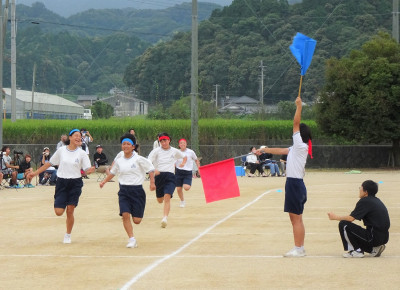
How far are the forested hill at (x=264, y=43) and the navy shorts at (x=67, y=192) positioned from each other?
62457 millimetres

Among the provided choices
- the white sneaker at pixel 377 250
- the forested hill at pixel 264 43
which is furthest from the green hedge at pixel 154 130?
the white sneaker at pixel 377 250

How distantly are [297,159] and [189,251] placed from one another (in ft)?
7.20

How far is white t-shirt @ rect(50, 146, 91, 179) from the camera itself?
1419cm

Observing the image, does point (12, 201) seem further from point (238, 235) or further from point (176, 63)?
point (176, 63)

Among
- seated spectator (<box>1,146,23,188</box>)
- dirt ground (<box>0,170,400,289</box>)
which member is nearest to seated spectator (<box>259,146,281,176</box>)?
seated spectator (<box>1,146,23,188</box>)

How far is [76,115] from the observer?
11781 centimetres

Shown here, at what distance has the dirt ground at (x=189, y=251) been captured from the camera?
10.1m

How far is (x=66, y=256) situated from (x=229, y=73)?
241 ft

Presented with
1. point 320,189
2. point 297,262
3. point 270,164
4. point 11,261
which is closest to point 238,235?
point 297,262

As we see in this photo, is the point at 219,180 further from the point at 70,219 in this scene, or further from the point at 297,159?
the point at 297,159

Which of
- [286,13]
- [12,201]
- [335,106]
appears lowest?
[12,201]

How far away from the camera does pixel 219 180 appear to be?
48.6ft

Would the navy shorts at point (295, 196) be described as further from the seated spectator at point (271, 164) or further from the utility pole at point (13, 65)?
the utility pole at point (13, 65)

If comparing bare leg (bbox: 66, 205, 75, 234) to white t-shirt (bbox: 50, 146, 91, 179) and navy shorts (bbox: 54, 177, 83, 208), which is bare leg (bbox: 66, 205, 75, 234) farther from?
white t-shirt (bbox: 50, 146, 91, 179)
